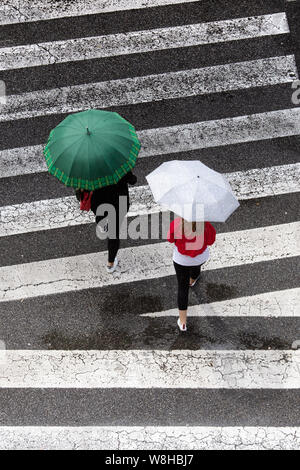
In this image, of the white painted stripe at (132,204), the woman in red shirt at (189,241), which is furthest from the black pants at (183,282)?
the white painted stripe at (132,204)

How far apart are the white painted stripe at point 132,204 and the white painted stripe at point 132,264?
1.54ft

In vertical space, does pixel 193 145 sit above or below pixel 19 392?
above

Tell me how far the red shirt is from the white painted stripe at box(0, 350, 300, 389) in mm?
1383

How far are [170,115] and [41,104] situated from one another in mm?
1709

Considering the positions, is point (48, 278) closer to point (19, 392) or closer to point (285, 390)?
point (19, 392)

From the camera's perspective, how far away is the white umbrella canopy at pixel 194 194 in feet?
16.9

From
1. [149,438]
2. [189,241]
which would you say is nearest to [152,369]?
[149,438]

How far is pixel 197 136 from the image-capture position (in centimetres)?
771

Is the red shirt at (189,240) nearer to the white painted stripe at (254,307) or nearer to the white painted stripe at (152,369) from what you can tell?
the white painted stripe at (254,307)

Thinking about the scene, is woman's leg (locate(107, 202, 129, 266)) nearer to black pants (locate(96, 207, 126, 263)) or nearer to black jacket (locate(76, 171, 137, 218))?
black pants (locate(96, 207, 126, 263))

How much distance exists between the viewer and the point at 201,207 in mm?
5148

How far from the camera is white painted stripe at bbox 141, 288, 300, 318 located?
659 cm

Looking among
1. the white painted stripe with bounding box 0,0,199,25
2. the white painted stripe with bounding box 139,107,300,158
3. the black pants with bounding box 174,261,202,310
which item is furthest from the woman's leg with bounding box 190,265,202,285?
the white painted stripe with bounding box 0,0,199,25

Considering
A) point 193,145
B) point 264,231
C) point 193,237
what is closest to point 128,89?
point 193,145
